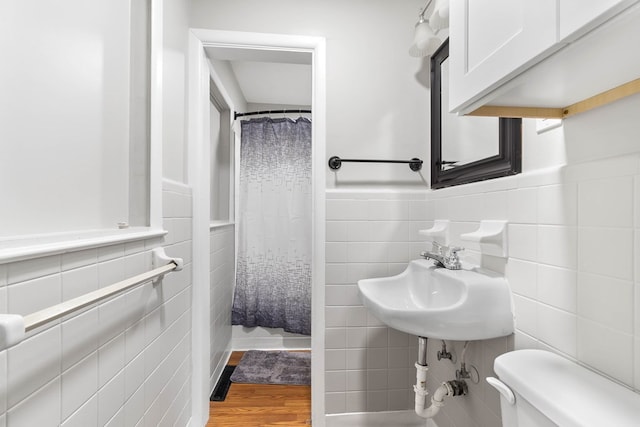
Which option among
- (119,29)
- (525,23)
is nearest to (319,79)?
(119,29)

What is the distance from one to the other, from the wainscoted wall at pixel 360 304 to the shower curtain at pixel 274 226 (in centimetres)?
89

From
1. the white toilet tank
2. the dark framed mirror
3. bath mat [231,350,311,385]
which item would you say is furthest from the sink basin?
bath mat [231,350,311,385]

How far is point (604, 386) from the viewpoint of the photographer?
0.65 meters

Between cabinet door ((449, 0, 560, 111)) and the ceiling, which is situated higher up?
the ceiling

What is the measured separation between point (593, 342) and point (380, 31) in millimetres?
1649

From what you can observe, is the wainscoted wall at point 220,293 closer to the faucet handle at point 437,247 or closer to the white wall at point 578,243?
the faucet handle at point 437,247

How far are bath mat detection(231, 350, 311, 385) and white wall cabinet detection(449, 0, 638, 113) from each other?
2.02 meters

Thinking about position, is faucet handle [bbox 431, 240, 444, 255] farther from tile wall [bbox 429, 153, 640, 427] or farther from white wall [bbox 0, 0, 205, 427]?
white wall [bbox 0, 0, 205, 427]

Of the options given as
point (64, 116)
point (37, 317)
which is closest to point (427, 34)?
point (64, 116)

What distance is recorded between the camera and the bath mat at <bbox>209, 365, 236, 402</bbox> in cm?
188

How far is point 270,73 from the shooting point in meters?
2.34

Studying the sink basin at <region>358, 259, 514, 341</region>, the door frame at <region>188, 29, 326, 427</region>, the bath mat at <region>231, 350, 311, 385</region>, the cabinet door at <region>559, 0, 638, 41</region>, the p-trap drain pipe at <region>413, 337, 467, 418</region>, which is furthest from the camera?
the bath mat at <region>231, 350, 311, 385</region>

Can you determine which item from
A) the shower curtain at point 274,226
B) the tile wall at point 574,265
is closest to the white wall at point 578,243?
the tile wall at point 574,265

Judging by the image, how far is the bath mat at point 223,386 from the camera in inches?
74.0
